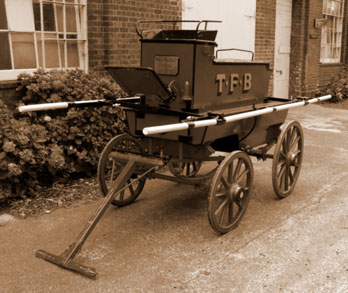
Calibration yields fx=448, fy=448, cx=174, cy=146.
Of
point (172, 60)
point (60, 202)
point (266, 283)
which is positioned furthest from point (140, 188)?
point (266, 283)

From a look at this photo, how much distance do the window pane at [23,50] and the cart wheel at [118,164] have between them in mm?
1950

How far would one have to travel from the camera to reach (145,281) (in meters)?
3.08

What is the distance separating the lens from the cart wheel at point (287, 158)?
4.38m

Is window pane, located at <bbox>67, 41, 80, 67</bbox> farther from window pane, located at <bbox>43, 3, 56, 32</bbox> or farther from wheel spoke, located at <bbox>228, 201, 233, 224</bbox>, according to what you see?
wheel spoke, located at <bbox>228, 201, 233, 224</bbox>

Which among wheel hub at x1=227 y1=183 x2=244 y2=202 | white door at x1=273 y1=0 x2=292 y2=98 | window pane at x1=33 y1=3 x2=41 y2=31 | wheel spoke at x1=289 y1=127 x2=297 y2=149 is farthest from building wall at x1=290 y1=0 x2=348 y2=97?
wheel hub at x1=227 y1=183 x2=244 y2=202

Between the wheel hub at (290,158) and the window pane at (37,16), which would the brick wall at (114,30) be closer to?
the window pane at (37,16)

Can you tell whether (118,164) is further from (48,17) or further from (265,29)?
(265,29)

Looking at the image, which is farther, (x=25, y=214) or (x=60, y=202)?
(x=60, y=202)

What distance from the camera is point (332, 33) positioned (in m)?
13.3

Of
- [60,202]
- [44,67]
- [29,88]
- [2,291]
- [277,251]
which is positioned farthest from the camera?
[44,67]

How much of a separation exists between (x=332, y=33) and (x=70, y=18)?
9706mm

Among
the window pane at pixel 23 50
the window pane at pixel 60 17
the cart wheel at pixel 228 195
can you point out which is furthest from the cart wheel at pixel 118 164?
the window pane at pixel 60 17

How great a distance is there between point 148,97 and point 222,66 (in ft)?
2.28

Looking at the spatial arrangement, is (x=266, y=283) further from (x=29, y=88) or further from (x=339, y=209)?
(x=29, y=88)
